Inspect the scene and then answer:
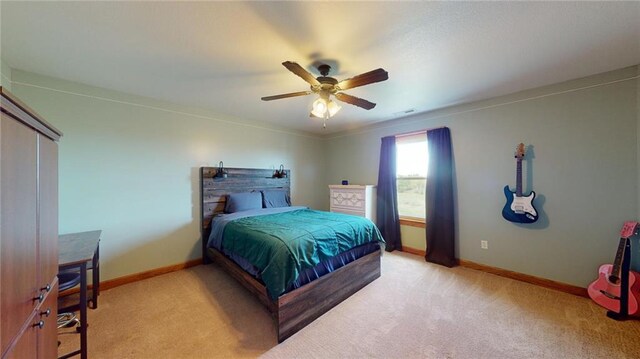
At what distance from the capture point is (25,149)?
0.90m

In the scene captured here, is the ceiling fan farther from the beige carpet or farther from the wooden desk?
the beige carpet

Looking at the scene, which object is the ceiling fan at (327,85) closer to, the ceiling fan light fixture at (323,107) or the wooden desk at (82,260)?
the ceiling fan light fixture at (323,107)

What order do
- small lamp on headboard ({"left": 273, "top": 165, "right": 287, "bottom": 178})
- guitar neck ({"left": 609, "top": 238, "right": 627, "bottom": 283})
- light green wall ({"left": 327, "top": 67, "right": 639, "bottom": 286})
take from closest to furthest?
guitar neck ({"left": 609, "top": 238, "right": 627, "bottom": 283}) → light green wall ({"left": 327, "top": 67, "right": 639, "bottom": 286}) → small lamp on headboard ({"left": 273, "top": 165, "right": 287, "bottom": 178})

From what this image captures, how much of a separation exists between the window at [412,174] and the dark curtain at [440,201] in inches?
7.7

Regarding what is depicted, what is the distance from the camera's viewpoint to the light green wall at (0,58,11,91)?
78.5 inches

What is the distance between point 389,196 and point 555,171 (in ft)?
6.84

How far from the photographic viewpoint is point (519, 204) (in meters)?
2.72

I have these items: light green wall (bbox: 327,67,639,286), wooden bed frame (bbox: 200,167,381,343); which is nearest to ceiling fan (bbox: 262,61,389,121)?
wooden bed frame (bbox: 200,167,381,343)

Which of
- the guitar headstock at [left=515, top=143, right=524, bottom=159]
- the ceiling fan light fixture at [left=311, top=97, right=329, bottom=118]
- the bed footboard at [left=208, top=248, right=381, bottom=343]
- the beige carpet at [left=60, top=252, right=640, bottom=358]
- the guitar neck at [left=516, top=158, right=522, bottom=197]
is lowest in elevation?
the beige carpet at [left=60, top=252, right=640, bottom=358]

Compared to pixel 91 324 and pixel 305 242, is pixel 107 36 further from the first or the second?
pixel 91 324

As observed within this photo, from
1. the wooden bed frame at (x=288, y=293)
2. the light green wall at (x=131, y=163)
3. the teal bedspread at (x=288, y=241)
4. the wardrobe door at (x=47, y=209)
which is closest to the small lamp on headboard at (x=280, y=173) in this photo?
the wooden bed frame at (x=288, y=293)

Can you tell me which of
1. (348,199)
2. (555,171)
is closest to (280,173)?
(348,199)

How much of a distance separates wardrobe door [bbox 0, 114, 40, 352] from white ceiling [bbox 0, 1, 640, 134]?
1.12 m

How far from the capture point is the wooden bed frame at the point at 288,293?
1871 millimetres
